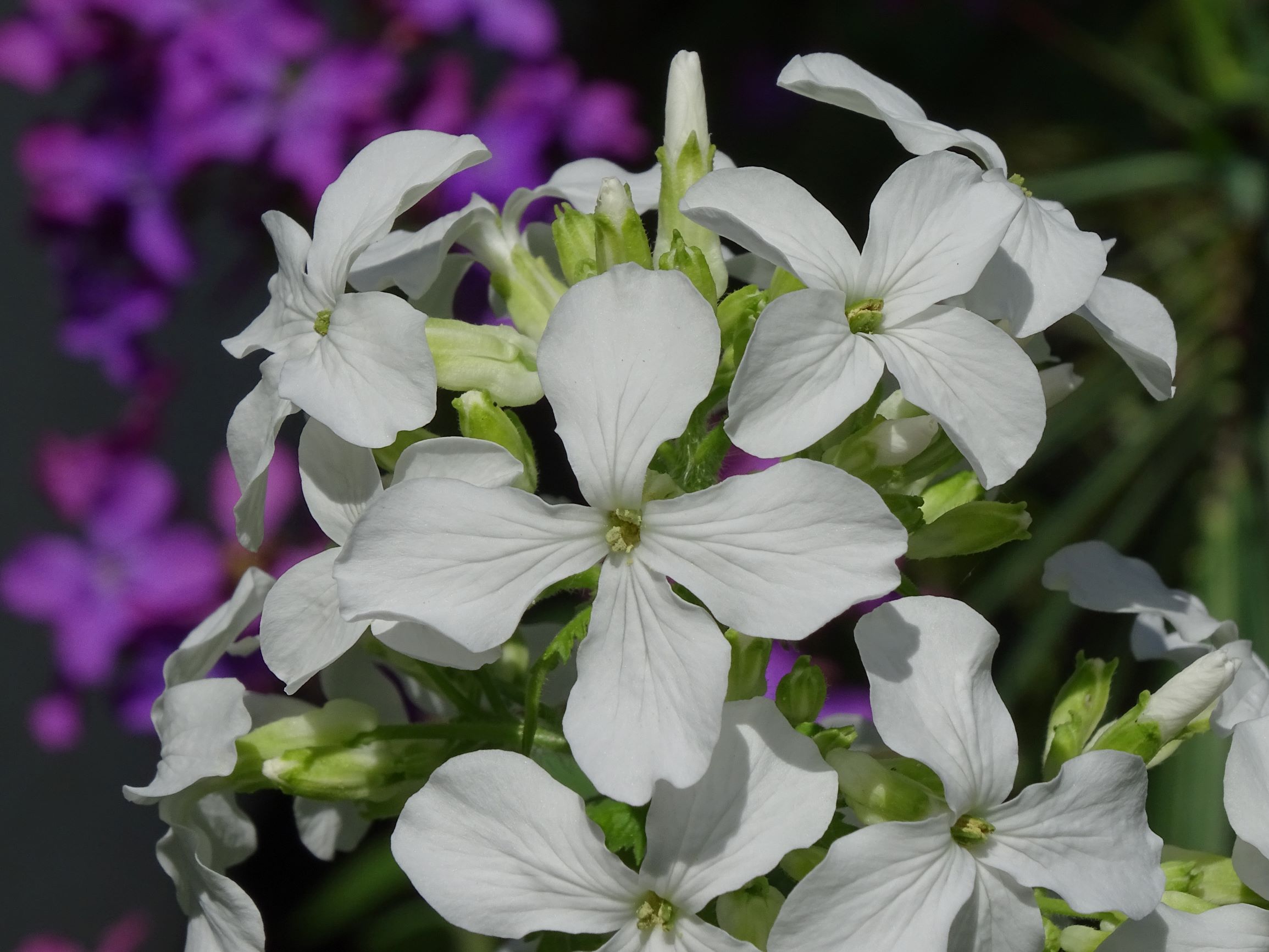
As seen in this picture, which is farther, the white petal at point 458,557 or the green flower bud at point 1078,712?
the green flower bud at point 1078,712

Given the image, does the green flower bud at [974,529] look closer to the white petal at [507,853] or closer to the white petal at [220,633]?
the white petal at [507,853]

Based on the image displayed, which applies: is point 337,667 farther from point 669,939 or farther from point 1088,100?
point 1088,100

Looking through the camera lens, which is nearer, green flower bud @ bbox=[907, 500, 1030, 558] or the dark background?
green flower bud @ bbox=[907, 500, 1030, 558]

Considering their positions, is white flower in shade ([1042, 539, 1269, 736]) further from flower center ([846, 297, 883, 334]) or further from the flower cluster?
flower center ([846, 297, 883, 334])

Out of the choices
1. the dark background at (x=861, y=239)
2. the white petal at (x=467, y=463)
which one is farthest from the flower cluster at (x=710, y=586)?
the dark background at (x=861, y=239)

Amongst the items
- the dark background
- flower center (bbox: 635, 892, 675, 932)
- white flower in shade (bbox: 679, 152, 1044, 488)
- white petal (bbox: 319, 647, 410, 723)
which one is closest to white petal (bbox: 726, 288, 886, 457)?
white flower in shade (bbox: 679, 152, 1044, 488)

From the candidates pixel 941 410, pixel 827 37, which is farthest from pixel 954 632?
pixel 827 37

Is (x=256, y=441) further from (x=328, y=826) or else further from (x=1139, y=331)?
(x=1139, y=331)
